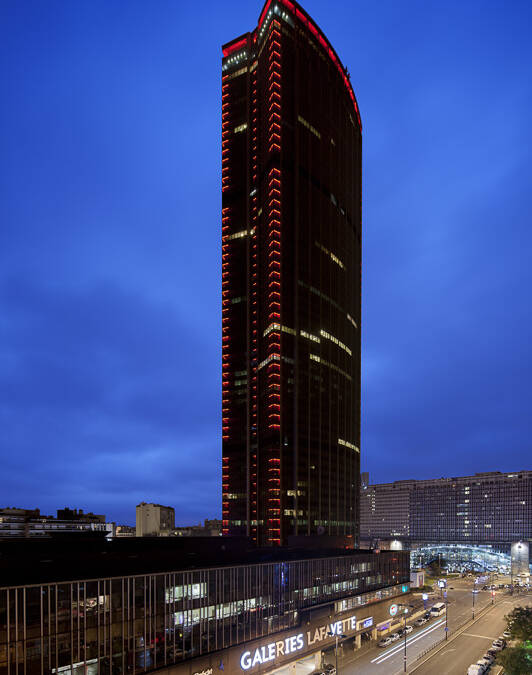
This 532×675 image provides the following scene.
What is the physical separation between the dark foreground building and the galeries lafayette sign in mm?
141

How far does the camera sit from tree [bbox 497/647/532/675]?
69.6 metres

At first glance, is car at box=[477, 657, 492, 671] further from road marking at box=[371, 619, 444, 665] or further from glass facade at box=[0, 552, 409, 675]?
glass facade at box=[0, 552, 409, 675]

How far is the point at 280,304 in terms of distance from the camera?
568 ft

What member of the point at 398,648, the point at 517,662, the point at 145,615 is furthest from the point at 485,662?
the point at 145,615

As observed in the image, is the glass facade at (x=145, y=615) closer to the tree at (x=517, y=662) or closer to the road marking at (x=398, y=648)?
the road marking at (x=398, y=648)

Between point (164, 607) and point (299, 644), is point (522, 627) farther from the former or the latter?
point (164, 607)

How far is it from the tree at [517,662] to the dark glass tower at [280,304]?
9692 cm

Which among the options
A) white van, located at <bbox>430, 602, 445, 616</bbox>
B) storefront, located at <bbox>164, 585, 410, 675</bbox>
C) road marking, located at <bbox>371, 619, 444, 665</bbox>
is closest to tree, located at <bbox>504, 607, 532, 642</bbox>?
road marking, located at <bbox>371, 619, 444, 665</bbox>

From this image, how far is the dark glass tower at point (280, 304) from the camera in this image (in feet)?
563

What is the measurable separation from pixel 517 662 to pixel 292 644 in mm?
29382

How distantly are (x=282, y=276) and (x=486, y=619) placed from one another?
109062 mm

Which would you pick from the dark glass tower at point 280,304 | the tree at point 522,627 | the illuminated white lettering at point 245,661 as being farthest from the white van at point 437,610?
the illuminated white lettering at point 245,661

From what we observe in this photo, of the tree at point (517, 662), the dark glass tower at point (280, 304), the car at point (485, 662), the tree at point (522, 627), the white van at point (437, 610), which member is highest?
the dark glass tower at point (280, 304)

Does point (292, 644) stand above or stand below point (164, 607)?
below
